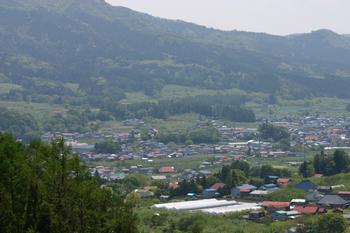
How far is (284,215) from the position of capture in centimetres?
3500

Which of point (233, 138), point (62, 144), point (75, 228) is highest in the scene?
point (62, 144)

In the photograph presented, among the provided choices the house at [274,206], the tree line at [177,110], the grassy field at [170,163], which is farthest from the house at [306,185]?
the tree line at [177,110]

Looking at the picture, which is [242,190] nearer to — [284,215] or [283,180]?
[283,180]

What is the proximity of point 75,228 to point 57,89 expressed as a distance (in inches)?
4188

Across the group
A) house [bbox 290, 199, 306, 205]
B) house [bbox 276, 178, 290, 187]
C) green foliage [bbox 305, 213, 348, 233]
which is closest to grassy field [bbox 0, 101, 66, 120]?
house [bbox 276, 178, 290, 187]

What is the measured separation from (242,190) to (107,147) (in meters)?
34.8

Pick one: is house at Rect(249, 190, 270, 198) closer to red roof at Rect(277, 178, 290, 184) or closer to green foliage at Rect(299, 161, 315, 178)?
red roof at Rect(277, 178, 290, 184)

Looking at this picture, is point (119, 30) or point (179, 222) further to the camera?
point (119, 30)

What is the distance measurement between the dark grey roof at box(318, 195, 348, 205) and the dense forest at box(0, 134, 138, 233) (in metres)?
19.0

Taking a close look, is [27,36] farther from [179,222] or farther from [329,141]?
[179,222]

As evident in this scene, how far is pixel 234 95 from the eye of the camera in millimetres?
125312

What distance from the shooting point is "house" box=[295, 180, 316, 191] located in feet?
137

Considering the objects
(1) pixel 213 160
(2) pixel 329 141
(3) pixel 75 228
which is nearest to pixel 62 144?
(3) pixel 75 228

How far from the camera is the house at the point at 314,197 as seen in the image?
3862cm
